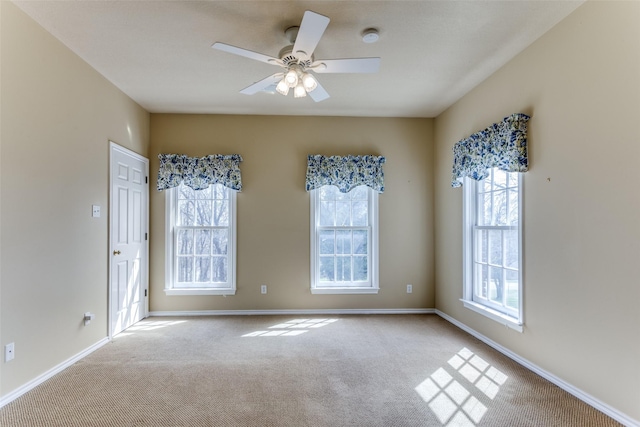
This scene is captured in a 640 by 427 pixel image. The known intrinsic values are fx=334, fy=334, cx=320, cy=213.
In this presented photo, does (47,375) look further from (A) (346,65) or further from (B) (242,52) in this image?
(A) (346,65)

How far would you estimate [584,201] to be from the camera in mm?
2322

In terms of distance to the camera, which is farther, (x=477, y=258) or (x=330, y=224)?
(x=330, y=224)

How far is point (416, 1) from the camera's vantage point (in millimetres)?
2279

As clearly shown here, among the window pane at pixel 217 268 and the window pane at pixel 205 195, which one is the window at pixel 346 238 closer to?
the window pane at pixel 217 268

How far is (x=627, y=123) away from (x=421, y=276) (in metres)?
3.07

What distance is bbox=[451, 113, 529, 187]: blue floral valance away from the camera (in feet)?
9.34

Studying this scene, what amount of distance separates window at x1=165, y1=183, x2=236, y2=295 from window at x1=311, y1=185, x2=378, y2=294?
1.19 m

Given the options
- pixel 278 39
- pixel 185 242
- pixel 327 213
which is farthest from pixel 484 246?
pixel 185 242

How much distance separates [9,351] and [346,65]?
3.13m

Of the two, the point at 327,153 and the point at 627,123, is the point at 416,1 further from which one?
the point at 327,153

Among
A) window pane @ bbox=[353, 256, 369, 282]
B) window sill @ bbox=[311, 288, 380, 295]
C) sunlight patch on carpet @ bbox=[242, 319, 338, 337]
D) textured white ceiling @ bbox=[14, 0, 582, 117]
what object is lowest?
sunlight patch on carpet @ bbox=[242, 319, 338, 337]

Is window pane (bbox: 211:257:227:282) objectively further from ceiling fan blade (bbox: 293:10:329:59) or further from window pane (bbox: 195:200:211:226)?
ceiling fan blade (bbox: 293:10:329:59)

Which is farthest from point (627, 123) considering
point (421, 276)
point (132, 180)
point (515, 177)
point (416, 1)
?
point (132, 180)

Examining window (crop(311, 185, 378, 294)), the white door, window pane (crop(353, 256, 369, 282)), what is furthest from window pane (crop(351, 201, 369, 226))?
the white door
